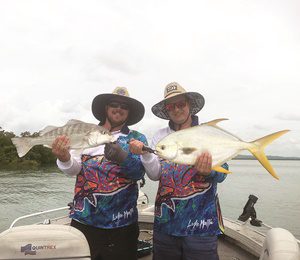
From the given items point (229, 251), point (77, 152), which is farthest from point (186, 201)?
point (229, 251)

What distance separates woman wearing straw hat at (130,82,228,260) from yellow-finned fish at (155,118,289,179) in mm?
94

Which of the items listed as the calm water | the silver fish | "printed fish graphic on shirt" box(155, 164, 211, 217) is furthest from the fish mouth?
the calm water

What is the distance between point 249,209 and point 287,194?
2905 cm

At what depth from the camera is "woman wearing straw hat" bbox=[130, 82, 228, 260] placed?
3018 mm

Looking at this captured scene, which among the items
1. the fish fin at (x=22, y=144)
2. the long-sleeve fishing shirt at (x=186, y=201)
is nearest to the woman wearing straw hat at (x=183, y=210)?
the long-sleeve fishing shirt at (x=186, y=201)

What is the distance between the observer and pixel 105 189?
3.21m

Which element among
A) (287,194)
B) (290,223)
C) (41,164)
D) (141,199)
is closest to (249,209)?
(141,199)

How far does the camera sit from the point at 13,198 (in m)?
25.2

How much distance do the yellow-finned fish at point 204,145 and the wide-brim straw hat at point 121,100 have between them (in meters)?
0.83

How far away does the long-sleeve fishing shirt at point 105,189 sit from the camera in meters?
3.19

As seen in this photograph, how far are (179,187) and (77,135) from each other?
1.12 metres

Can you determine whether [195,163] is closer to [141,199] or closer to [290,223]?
[141,199]

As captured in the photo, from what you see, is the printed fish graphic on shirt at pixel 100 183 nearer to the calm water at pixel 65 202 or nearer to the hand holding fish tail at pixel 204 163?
the hand holding fish tail at pixel 204 163

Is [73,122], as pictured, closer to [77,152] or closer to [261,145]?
[77,152]
